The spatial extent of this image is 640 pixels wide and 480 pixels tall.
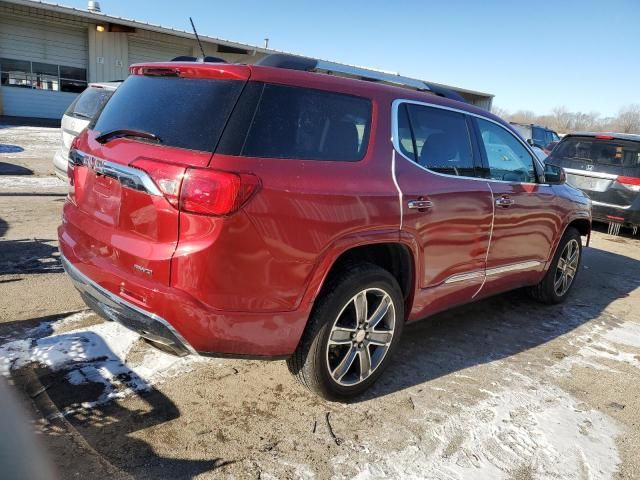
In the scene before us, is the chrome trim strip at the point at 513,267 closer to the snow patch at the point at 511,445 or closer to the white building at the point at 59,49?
the snow patch at the point at 511,445

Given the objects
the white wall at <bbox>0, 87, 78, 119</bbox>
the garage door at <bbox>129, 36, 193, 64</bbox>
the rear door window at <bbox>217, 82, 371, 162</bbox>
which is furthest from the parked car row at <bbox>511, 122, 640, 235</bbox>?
the white wall at <bbox>0, 87, 78, 119</bbox>

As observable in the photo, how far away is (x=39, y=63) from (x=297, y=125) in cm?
2235

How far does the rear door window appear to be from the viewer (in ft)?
8.06

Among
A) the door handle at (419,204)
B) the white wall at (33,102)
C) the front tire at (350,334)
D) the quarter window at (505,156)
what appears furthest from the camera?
the white wall at (33,102)

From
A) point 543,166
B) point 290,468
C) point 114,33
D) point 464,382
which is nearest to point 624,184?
point 543,166

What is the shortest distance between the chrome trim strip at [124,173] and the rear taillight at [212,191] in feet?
0.59

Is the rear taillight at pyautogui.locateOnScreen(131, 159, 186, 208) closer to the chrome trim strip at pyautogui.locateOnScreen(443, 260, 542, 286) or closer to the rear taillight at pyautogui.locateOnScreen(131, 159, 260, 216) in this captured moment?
the rear taillight at pyautogui.locateOnScreen(131, 159, 260, 216)

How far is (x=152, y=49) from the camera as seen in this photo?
2355 centimetres

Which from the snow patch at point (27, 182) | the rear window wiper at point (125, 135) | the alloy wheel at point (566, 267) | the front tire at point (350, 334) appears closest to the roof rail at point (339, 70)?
A: the rear window wiper at point (125, 135)

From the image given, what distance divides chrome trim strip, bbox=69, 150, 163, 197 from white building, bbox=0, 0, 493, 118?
744 inches

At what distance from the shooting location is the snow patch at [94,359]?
3.05m

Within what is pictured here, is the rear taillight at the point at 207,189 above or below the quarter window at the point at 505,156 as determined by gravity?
below

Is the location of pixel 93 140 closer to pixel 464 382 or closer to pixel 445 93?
pixel 445 93

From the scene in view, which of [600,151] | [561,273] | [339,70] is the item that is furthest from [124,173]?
[600,151]
